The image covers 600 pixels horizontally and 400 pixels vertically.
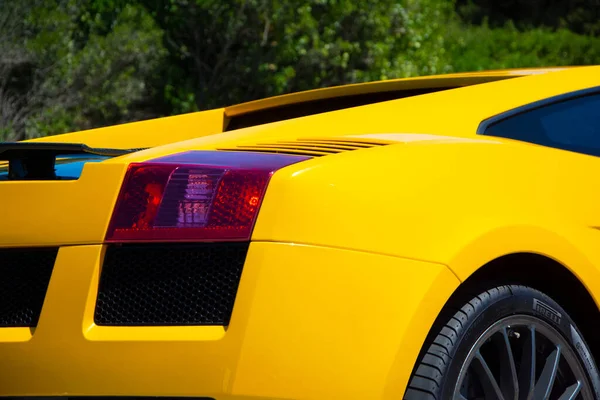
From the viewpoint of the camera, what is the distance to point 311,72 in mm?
19781

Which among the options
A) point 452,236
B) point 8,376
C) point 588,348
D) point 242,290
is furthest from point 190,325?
point 588,348

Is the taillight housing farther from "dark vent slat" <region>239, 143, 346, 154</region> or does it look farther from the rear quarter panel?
"dark vent slat" <region>239, 143, 346, 154</region>

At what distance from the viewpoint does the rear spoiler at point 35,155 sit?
266cm

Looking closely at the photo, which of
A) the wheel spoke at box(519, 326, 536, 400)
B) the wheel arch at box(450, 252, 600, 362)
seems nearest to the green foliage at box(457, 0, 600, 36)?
the wheel arch at box(450, 252, 600, 362)

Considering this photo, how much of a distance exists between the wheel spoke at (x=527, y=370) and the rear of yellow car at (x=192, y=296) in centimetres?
48

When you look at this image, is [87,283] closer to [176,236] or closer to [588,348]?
[176,236]

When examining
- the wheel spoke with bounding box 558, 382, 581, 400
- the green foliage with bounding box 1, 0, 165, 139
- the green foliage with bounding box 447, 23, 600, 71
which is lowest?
the green foliage with bounding box 447, 23, 600, 71

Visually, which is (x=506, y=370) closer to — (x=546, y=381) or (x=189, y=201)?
(x=546, y=381)

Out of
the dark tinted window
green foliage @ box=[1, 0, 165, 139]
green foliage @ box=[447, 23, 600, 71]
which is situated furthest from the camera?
green foliage @ box=[447, 23, 600, 71]

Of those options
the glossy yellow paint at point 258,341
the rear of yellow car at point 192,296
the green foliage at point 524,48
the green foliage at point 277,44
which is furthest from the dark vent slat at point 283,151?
the green foliage at point 524,48

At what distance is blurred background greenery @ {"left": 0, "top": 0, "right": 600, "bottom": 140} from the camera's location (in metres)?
16.9

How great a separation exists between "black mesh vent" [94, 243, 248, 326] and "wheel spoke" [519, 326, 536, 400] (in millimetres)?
910

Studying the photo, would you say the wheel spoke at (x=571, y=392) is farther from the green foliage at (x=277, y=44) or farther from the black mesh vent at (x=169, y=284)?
the green foliage at (x=277, y=44)

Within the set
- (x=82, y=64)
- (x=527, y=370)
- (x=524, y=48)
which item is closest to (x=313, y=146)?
(x=527, y=370)
